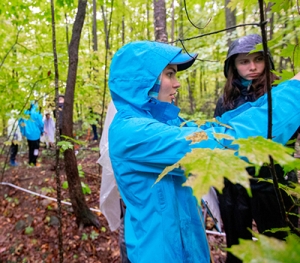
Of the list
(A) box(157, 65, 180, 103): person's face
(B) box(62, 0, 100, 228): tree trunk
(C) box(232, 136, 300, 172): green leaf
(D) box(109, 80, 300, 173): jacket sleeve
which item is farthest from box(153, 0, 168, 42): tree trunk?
(C) box(232, 136, 300, 172): green leaf

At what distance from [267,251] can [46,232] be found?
4092mm

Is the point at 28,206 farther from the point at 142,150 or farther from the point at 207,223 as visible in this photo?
the point at 142,150

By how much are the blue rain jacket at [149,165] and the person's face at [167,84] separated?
0.39ft

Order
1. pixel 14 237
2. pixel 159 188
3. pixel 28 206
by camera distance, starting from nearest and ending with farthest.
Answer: pixel 159 188 → pixel 14 237 → pixel 28 206

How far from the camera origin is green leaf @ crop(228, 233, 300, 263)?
1.38ft

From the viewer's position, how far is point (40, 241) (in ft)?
11.7

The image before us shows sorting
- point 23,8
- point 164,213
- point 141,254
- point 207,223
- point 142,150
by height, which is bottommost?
point 207,223

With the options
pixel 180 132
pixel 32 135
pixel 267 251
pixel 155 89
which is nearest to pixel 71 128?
pixel 155 89

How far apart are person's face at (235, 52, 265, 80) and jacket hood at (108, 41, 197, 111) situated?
83 cm

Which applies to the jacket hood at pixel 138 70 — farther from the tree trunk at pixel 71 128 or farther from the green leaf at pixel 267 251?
the tree trunk at pixel 71 128

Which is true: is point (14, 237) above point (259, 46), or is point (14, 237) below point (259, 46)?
below

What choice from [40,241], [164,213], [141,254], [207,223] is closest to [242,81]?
[164,213]

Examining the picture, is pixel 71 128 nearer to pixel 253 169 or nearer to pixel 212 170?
pixel 253 169

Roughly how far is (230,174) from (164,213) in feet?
2.73
